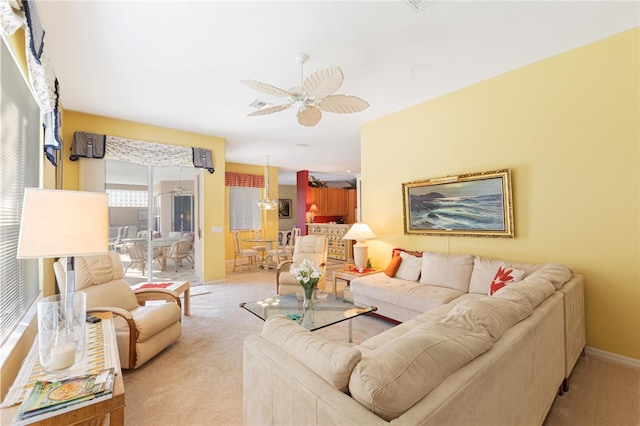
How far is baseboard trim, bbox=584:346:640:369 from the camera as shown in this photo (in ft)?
8.31

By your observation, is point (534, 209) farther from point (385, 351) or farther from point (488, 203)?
point (385, 351)

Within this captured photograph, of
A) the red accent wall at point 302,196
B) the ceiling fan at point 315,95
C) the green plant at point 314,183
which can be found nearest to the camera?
the ceiling fan at point 315,95

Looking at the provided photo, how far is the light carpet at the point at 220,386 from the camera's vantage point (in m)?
1.92

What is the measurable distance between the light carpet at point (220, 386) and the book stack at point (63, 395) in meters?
0.80

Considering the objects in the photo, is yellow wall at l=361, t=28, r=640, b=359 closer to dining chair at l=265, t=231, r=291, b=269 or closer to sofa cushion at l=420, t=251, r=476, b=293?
sofa cushion at l=420, t=251, r=476, b=293

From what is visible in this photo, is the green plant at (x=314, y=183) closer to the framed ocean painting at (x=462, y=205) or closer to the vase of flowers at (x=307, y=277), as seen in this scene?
the framed ocean painting at (x=462, y=205)

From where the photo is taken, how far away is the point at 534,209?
3.08 m

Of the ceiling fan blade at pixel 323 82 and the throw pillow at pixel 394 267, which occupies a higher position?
the ceiling fan blade at pixel 323 82

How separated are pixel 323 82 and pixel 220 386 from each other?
8.50 feet

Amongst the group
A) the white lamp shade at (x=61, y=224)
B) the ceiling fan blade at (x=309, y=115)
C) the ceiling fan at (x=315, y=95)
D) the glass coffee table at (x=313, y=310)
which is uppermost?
the ceiling fan at (x=315, y=95)

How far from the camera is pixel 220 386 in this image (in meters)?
2.30

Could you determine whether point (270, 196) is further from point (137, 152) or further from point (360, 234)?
point (360, 234)

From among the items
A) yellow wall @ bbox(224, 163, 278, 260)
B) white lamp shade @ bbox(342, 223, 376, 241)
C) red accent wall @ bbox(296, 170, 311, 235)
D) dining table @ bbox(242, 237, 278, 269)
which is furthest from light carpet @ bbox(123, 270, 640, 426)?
red accent wall @ bbox(296, 170, 311, 235)

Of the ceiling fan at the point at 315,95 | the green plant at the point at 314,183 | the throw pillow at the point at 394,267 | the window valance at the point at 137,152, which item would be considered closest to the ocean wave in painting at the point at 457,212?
the throw pillow at the point at 394,267
